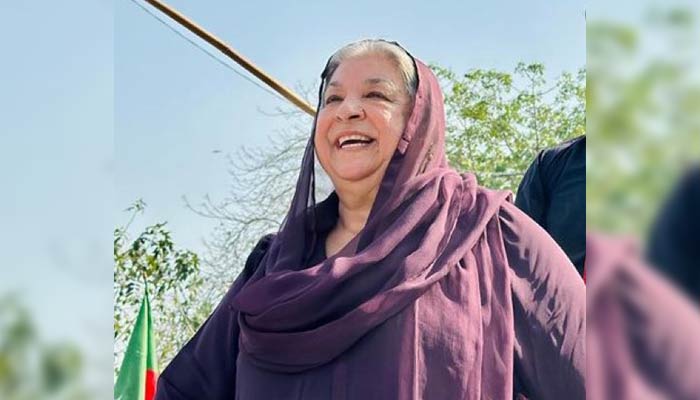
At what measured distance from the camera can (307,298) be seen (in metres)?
1.26

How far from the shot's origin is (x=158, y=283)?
4.99 feet

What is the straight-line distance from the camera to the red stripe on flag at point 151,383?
4.99 feet

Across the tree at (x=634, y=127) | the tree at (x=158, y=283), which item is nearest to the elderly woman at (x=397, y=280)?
the tree at (x=158, y=283)

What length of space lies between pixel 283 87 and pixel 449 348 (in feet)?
1.57

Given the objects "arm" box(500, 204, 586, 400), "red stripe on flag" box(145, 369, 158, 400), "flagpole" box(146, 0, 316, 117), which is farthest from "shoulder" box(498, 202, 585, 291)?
"red stripe on flag" box(145, 369, 158, 400)

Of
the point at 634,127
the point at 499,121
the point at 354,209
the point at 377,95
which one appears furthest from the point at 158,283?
the point at 634,127

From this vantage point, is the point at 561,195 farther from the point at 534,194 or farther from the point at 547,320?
the point at 547,320

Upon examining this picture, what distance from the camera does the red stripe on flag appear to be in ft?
4.99

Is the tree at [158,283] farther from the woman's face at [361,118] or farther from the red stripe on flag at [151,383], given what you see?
the woman's face at [361,118]

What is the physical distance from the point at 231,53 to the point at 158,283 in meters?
0.36

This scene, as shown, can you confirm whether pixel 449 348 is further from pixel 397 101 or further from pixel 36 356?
pixel 36 356

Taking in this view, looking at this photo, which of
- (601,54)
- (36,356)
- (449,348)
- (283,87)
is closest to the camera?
(601,54)

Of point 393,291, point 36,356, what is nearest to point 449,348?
point 393,291

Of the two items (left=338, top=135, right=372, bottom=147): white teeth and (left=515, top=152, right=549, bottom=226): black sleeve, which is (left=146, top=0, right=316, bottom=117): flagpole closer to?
(left=338, top=135, right=372, bottom=147): white teeth
